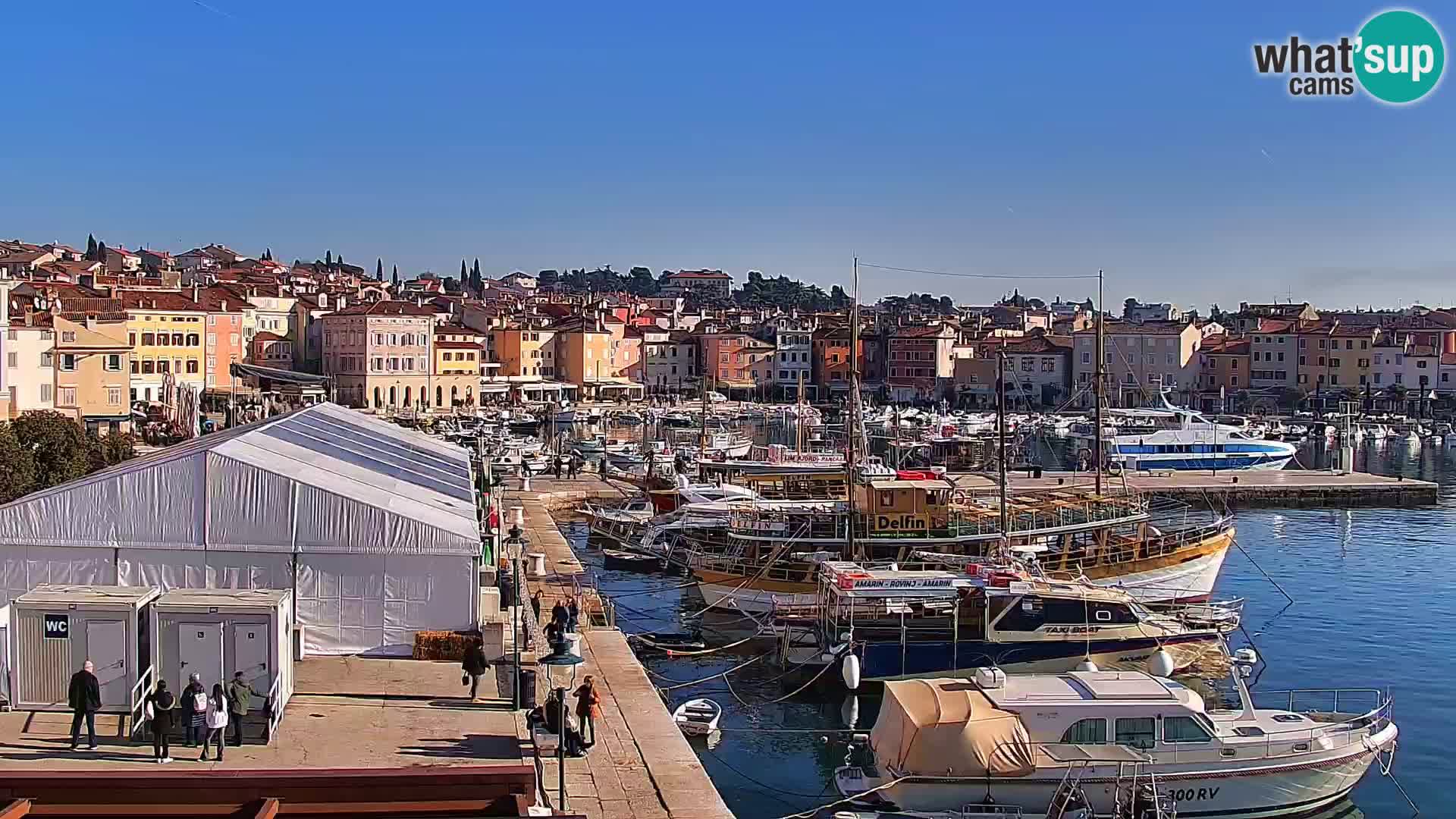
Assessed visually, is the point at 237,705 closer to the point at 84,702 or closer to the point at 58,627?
the point at 84,702

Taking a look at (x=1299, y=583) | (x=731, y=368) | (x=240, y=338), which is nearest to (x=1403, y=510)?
(x=1299, y=583)

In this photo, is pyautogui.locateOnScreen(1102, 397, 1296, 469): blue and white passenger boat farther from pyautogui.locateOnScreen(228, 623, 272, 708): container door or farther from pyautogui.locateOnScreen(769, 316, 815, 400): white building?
pyautogui.locateOnScreen(228, 623, 272, 708): container door

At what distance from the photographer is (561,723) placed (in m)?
13.4

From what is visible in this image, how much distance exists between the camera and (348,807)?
1016cm

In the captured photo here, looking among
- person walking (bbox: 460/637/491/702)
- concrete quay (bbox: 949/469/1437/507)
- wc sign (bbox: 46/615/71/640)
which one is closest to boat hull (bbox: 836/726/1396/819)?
person walking (bbox: 460/637/491/702)

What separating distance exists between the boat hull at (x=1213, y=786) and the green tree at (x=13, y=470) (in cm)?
1823

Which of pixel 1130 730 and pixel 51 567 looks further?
pixel 51 567

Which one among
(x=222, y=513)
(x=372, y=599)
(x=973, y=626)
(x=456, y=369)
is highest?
(x=456, y=369)

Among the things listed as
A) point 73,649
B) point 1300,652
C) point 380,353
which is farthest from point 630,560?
point 380,353

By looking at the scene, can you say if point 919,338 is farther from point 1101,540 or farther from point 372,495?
point 372,495

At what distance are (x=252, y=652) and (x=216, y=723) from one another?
103cm

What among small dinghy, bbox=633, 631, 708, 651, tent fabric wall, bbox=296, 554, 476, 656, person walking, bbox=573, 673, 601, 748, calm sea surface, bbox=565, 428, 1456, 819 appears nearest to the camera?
person walking, bbox=573, 673, 601, 748

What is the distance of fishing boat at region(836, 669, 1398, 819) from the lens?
1561cm

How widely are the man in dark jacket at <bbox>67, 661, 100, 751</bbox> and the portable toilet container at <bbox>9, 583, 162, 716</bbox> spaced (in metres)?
0.51
